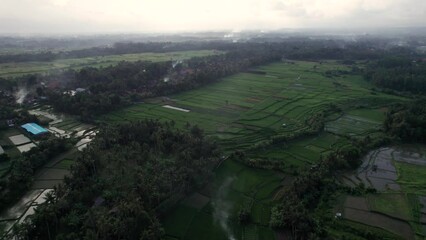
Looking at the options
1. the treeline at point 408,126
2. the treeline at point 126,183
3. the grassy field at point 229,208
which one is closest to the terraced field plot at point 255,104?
the treeline at point 408,126

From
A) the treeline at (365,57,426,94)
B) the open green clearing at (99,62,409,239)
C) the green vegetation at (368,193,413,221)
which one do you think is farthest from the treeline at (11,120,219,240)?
the treeline at (365,57,426,94)

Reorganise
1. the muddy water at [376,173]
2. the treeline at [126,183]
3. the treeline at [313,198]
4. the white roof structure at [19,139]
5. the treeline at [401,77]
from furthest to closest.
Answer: the treeline at [401,77]
the white roof structure at [19,139]
the muddy water at [376,173]
the treeline at [313,198]
the treeline at [126,183]

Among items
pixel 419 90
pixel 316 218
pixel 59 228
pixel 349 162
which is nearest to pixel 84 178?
pixel 59 228

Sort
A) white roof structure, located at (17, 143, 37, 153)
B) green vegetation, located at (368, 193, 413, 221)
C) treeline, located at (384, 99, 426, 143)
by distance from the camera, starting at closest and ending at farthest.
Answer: green vegetation, located at (368, 193, 413, 221) → white roof structure, located at (17, 143, 37, 153) → treeline, located at (384, 99, 426, 143)

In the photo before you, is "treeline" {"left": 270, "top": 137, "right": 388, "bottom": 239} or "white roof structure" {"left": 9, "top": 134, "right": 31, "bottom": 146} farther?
"white roof structure" {"left": 9, "top": 134, "right": 31, "bottom": 146}

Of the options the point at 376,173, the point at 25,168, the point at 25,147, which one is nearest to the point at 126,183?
the point at 25,168

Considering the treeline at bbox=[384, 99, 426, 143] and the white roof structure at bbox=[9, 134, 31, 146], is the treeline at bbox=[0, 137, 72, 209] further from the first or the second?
the treeline at bbox=[384, 99, 426, 143]

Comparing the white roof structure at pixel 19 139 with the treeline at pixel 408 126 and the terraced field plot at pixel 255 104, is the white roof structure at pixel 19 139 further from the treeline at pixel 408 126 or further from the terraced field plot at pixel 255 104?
the treeline at pixel 408 126

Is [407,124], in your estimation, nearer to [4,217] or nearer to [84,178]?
[84,178]
